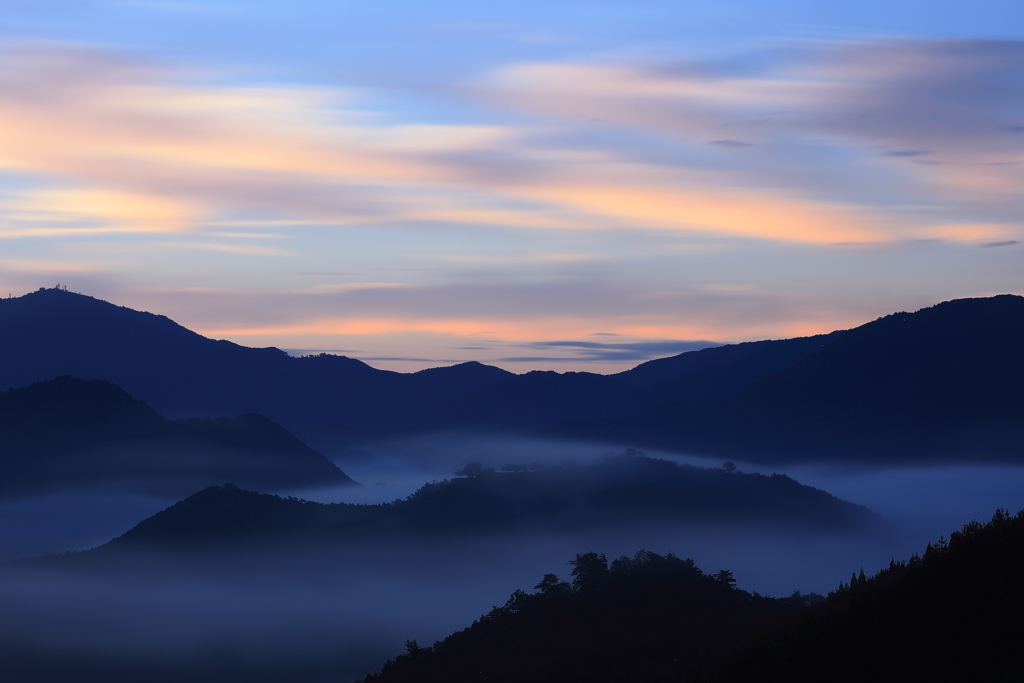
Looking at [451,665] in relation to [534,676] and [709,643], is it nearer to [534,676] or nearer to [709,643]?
[534,676]

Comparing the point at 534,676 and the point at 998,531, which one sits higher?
the point at 998,531

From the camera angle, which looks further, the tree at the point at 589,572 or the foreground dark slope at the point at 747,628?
the tree at the point at 589,572

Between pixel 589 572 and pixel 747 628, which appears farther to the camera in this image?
pixel 589 572

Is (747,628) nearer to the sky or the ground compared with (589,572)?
nearer to the ground

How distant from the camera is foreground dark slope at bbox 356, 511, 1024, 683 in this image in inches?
1721

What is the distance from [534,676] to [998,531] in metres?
40.3

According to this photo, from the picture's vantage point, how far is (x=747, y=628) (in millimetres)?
77000

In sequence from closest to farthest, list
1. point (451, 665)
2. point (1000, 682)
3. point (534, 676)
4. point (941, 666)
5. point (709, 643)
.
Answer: point (1000, 682)
point (941, 666)
point (709, 643)
point (534, 676)
point (451, 665)

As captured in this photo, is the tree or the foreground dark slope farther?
the tree

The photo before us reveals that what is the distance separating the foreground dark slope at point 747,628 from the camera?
43719mm

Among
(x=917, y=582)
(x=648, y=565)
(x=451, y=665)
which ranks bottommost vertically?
(x=451, y=665)

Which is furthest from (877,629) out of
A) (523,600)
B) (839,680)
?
(523,600)

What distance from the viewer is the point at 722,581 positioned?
320ft

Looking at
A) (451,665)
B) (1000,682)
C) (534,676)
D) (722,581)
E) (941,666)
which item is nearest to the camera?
(1000,682)
